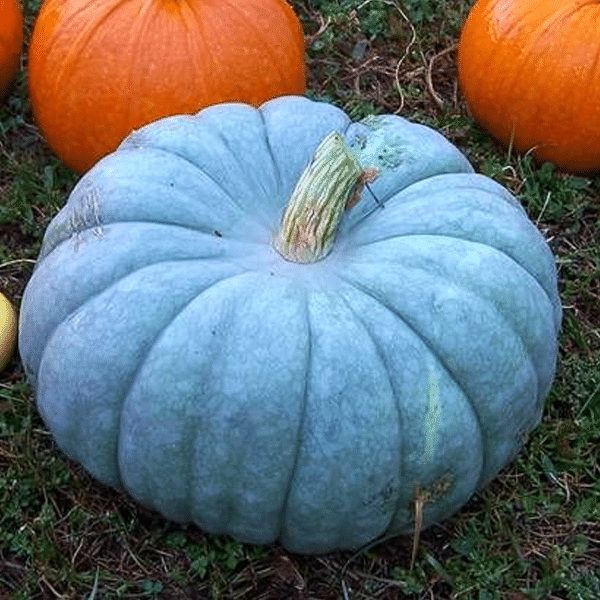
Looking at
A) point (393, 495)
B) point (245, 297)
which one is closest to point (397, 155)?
point (245, 297)

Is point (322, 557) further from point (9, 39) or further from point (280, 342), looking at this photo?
point (9, 39)

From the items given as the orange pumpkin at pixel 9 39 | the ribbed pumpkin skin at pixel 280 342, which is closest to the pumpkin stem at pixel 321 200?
the ribbed pumpkin skin at pixel 280 342

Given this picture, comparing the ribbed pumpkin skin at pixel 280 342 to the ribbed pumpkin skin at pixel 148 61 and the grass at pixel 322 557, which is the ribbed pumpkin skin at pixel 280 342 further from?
the ribbed pumpkin skin at pixel 148 61

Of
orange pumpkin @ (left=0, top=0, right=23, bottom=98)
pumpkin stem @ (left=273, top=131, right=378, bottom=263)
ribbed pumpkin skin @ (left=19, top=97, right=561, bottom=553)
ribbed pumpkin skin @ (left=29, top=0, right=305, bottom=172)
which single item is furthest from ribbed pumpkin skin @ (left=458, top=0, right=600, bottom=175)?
orange pumpkin @ (left=0, top=0, right=23, bottom=98)

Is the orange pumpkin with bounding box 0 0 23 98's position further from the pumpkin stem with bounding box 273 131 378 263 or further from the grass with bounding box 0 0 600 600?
the pumpkin stem with bounding box 273 131 378 263

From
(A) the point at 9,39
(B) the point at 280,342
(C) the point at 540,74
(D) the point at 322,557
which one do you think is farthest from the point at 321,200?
(A) the point at 9,39

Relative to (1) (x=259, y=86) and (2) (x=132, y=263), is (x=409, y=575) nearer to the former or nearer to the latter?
(2) (x=132, y=263)
